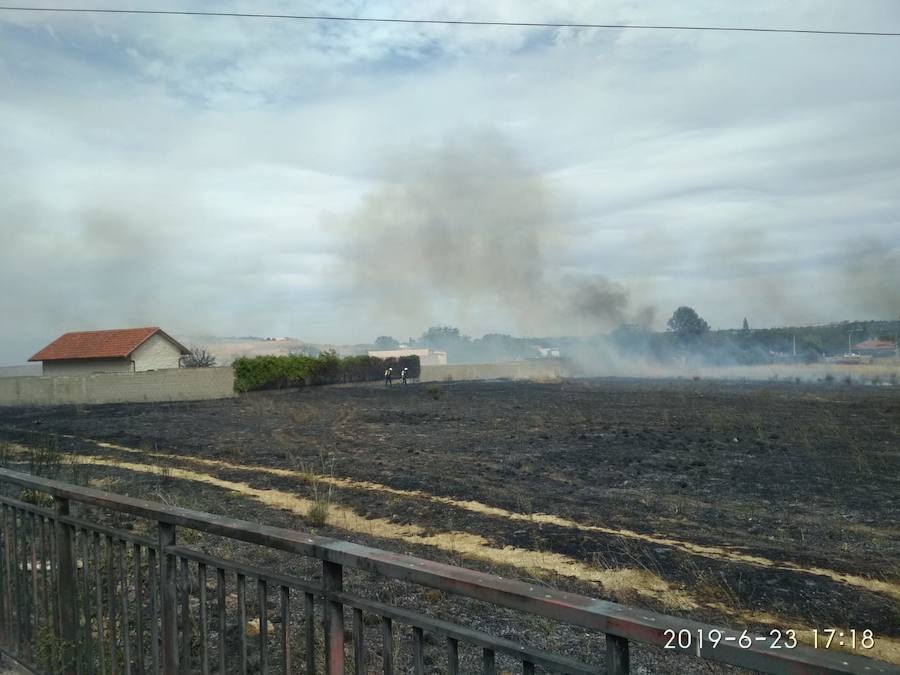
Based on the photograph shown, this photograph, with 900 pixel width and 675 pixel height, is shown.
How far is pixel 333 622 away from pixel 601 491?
9.86m

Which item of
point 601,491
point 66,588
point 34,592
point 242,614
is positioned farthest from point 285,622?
point 601,491

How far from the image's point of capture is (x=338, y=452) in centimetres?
1658

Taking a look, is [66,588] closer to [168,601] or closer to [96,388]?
[168,601]

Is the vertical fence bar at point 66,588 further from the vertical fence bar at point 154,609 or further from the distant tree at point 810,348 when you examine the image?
the distant tree at point 810,348

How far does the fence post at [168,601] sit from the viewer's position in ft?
10.0

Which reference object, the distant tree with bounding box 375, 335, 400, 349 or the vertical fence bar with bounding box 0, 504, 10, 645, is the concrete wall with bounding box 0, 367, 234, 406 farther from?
the distant tree with bounding box 375, 335, 400, 349

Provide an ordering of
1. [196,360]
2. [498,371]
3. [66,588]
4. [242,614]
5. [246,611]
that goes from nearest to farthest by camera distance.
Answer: [242,614]
[246,611]
[66,588]
[196,360]
[498,371]

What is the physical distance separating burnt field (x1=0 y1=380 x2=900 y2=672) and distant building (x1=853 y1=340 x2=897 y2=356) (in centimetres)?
6761

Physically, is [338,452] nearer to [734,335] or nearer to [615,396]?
[615,396]

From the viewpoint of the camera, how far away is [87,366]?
47.6 metres

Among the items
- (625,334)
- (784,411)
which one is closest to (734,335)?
(625,334)

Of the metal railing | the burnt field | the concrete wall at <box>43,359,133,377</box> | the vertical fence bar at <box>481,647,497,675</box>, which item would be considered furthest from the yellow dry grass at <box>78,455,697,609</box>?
the concrete wall at <box>43,359,133,377</box>

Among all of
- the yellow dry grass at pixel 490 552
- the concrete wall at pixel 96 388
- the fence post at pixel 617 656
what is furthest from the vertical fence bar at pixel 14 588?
the concrete wall at pixel 96 388

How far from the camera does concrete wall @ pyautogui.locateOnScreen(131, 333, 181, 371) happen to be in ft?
157
